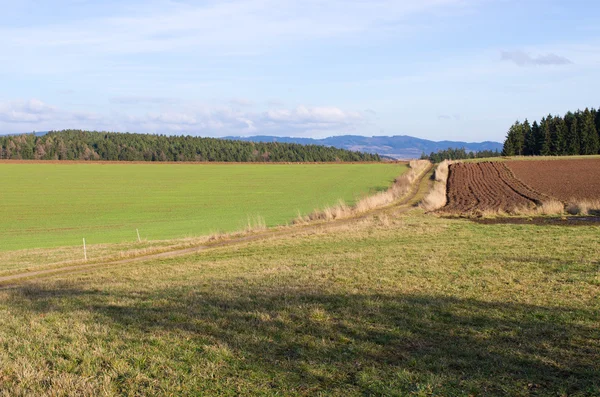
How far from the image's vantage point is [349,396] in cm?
561

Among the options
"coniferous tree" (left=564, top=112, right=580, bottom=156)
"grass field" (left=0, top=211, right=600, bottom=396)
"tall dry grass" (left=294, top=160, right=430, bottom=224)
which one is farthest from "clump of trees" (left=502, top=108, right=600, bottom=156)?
"grass field" (left=0, top=211, right=600, bottom=396)

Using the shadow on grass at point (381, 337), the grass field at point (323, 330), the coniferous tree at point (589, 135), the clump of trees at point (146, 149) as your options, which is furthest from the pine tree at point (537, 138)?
the shadow on grass at point (381, 337)

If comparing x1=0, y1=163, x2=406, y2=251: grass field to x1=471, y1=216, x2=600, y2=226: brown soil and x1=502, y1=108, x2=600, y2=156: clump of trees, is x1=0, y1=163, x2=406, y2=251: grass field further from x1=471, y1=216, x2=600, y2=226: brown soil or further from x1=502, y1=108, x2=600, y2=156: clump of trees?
x1=502, y1=108, x2=600, y2=156: clump of trees

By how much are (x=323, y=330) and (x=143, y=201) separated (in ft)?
140

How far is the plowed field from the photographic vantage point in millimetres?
34438

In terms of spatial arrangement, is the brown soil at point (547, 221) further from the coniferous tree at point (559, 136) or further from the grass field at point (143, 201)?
the coniferous tree at point (559, 136)

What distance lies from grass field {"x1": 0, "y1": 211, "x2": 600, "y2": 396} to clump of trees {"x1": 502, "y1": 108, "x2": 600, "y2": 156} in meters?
89.9

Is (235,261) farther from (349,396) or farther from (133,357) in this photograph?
(349,396)

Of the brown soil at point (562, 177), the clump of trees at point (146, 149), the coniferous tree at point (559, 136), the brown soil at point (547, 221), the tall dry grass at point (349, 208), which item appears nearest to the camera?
the brown soil at point (547, 221)

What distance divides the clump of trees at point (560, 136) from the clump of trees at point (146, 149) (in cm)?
5612

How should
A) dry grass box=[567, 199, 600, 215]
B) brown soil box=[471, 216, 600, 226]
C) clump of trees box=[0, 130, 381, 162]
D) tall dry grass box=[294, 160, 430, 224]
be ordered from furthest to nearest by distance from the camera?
clump of trees box=[0, 130, 381, 162]
tall dry grass box=[294, 160, 430, 224]
dry grass box=[567, 199, 600, 215]
brown soil box=[471, 216, 600, 226]

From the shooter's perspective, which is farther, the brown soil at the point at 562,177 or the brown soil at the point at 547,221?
the brown soil at the point at 562,177

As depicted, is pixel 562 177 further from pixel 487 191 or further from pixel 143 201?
pixel 143 201

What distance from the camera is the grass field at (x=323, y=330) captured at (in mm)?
5992
